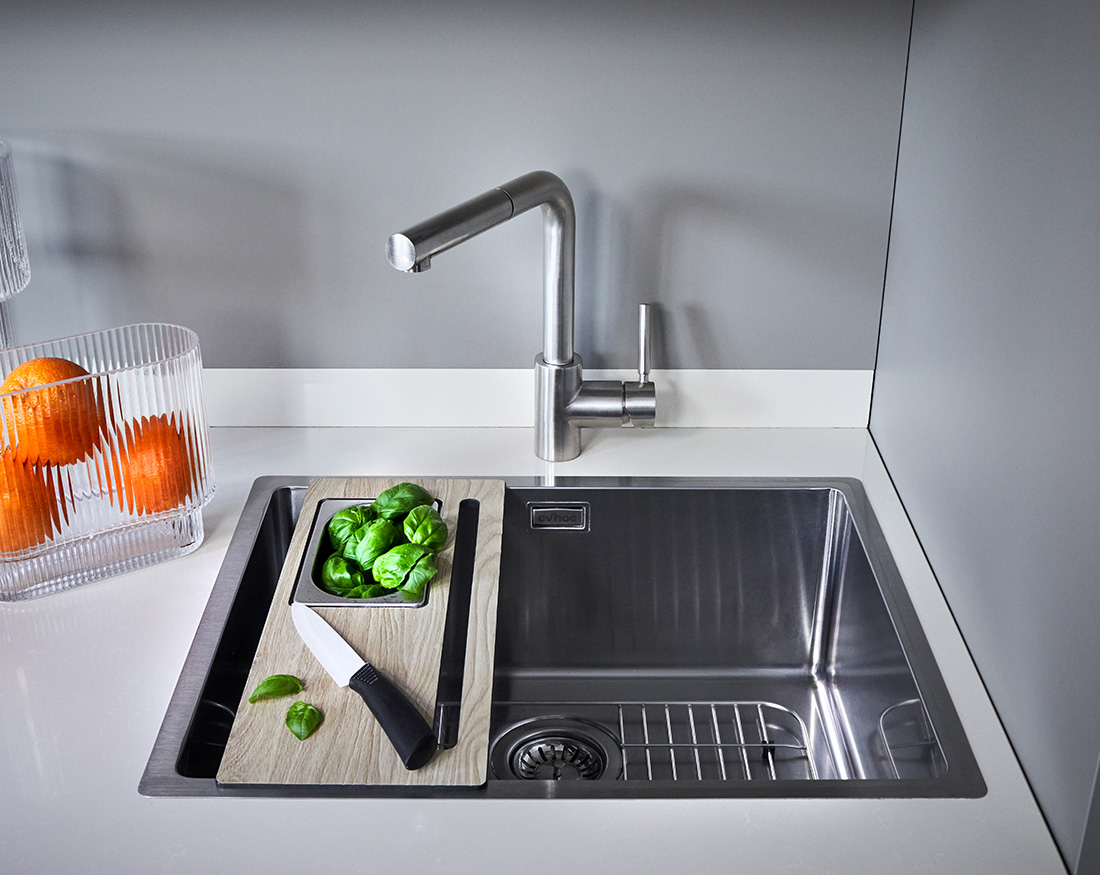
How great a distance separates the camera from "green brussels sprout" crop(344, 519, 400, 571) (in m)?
1.04

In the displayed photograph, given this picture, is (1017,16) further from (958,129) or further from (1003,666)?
(1003,666)

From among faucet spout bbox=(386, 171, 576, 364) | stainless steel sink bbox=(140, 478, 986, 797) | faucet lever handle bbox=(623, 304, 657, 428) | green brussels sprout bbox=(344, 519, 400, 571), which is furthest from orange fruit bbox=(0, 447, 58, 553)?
faucet lever handle bbox=(623, 304, 657, 428)

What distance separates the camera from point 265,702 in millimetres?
A: 860

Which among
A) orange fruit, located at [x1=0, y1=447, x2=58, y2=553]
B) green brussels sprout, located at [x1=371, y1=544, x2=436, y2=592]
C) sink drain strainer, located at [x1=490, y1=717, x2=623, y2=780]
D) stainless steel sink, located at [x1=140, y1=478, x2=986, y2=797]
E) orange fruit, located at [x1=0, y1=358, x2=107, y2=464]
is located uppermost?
orange fruit, located at [x1=0, y1=358, x2=107, y2=464]

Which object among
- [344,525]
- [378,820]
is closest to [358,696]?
[378,820]

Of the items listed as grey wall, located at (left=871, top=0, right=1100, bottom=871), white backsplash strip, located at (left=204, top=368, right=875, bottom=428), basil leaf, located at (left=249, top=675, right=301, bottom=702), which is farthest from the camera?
white backsplash strip, located at (left=204, top=368, right=875, bottom=428)

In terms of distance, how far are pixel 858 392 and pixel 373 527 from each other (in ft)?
2.22

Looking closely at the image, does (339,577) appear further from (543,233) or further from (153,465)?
(543,233)

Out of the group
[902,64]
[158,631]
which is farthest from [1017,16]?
[158,631]

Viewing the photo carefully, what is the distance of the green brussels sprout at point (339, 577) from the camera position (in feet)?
3.35

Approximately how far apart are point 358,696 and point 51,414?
0.39 m

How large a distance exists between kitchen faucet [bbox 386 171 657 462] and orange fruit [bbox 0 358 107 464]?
17.1 inches

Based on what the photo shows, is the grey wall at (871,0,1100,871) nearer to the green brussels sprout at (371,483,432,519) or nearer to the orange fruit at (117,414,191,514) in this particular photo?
the green brussels sprout at (371,483,432,519)

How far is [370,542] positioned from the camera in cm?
104
